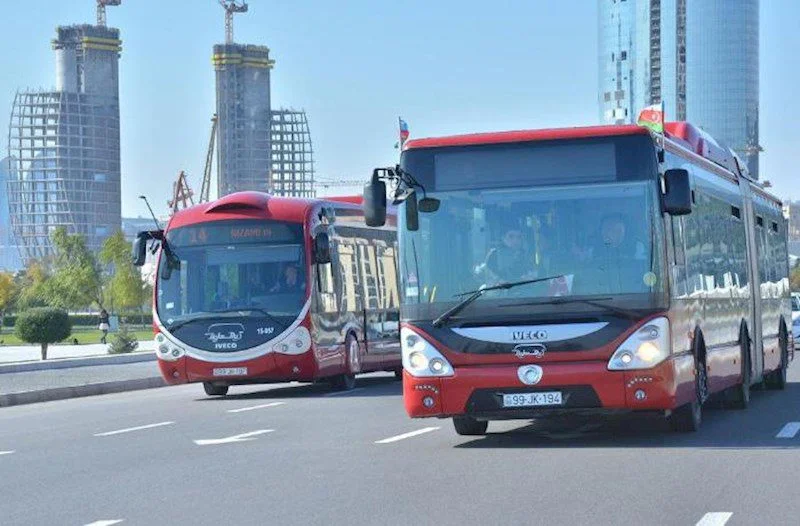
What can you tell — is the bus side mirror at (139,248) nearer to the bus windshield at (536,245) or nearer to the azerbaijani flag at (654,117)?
the azerbaijani flag at (654,117)

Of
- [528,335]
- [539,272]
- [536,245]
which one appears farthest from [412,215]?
[528,335]

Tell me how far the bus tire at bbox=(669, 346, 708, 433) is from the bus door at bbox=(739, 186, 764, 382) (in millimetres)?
4736

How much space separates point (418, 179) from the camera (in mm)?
15391

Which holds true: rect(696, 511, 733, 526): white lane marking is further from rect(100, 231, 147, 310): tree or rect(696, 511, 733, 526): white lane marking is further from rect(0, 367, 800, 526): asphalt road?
rect(100, 231, 147, 310): tree

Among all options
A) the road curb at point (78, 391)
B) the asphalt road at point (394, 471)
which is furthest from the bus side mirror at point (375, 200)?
the road curb at point (78, 391)

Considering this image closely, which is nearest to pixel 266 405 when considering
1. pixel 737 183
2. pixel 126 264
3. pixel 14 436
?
pixel 14 436

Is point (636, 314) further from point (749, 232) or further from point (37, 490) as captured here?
point (749, 232)

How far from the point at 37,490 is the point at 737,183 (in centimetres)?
1195

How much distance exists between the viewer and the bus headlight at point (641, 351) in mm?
14859

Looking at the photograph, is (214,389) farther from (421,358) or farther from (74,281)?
(74,281)

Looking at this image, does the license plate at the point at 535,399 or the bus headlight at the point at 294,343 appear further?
the bus headlight at the point at 294,343

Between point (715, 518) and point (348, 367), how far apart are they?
19482 mm

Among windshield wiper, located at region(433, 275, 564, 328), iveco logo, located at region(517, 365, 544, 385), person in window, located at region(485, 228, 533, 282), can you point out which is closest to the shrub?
windshield wiper, located at region(433, 275, 564, 328)

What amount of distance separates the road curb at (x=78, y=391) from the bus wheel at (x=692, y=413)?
1421 cm
